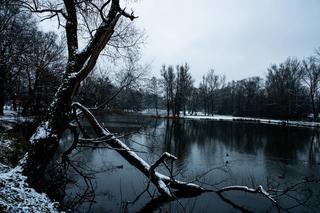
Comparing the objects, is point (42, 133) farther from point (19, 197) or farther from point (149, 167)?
point (149, 167)

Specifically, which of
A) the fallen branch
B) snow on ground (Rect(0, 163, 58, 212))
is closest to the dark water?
the fallen branch

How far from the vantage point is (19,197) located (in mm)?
3936

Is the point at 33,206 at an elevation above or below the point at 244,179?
above

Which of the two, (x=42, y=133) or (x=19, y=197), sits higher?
(x=42, y=133)

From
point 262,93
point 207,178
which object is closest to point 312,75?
point 262,93

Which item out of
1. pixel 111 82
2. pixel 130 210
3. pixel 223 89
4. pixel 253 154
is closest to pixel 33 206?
pixel 130 210

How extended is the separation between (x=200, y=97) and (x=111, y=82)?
72.7m

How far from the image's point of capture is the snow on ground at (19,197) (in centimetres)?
365

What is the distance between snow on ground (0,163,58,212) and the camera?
12.0 feet

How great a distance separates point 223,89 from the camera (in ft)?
276

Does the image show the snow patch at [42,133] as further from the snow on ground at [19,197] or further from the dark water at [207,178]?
the dark water at [207,178]

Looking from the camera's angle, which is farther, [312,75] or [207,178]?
[312,75]

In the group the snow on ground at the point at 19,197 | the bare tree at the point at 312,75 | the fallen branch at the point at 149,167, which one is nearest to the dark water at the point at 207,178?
the fallen branch at the point at 149,167

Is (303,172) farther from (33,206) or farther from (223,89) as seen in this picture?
(223,89)
